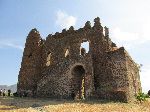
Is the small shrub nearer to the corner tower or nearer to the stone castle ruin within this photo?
the stone castle ruin

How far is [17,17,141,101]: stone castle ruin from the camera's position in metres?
23.7

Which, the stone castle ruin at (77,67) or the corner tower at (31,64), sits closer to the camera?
the stone castle ruin at (77,67)

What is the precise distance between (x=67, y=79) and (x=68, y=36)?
5925 mm

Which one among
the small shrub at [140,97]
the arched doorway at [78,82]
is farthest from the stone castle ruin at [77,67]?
the small shrub at [140,97]

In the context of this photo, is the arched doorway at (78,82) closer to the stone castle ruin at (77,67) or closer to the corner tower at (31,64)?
the stone castle ruin at (77,67)

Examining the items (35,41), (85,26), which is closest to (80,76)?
(85,26)

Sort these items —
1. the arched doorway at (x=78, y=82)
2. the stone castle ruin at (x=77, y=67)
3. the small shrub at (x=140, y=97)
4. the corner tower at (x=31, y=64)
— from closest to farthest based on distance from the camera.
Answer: the stone castle ruin at (x=77, y=67) → the small shrub at (x=140, y=97) → the arched doorway at (x=78, y=82) → the corner tower at (x=31, y=64)

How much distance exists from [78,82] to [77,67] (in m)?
1.82

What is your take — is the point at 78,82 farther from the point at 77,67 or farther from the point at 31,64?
the point at 31,64

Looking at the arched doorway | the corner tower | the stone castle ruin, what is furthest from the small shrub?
the corner tower

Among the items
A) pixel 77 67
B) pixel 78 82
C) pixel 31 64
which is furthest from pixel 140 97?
pixel 31 64

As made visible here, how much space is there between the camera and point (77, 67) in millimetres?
27000

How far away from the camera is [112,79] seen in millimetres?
23844

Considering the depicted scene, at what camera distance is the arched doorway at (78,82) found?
85.6ft
